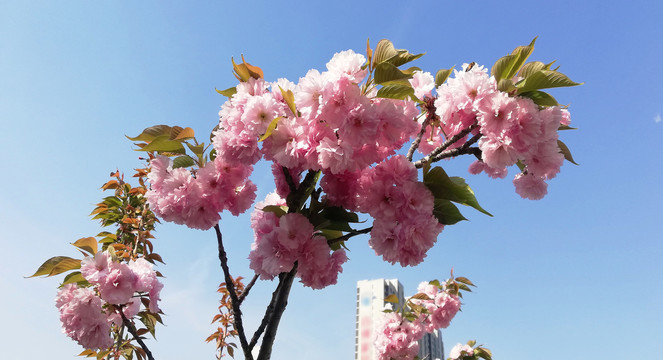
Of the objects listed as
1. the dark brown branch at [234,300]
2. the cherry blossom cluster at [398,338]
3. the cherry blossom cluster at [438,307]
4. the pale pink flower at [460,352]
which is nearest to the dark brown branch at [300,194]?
the dark brown branch at [234,300]

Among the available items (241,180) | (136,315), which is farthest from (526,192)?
(136,315)

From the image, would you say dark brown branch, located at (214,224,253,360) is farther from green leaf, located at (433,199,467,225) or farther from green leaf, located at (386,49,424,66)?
green leaf, located at (386,49,424,66)

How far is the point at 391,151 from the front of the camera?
1236 mm

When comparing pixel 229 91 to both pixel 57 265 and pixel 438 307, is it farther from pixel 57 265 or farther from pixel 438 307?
pixel 438 307

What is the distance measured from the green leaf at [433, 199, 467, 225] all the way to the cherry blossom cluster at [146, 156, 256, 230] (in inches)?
23.5

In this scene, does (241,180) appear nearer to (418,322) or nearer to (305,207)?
(305,207)

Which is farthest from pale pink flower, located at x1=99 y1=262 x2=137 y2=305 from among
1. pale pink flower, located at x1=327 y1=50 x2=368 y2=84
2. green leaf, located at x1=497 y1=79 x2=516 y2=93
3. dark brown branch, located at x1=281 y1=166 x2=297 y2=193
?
green leaf, located at x1=497 y1=79 x2=516 y2=93

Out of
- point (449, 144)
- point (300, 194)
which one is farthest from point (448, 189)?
point (300, 194)

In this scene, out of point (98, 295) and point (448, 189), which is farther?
point (98, 295)

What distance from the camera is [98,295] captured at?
5.33 feet

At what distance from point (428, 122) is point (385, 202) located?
0.45 meters

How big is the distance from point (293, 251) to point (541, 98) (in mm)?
849

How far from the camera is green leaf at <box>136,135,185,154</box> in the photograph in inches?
49.6

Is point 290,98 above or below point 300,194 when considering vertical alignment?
above
